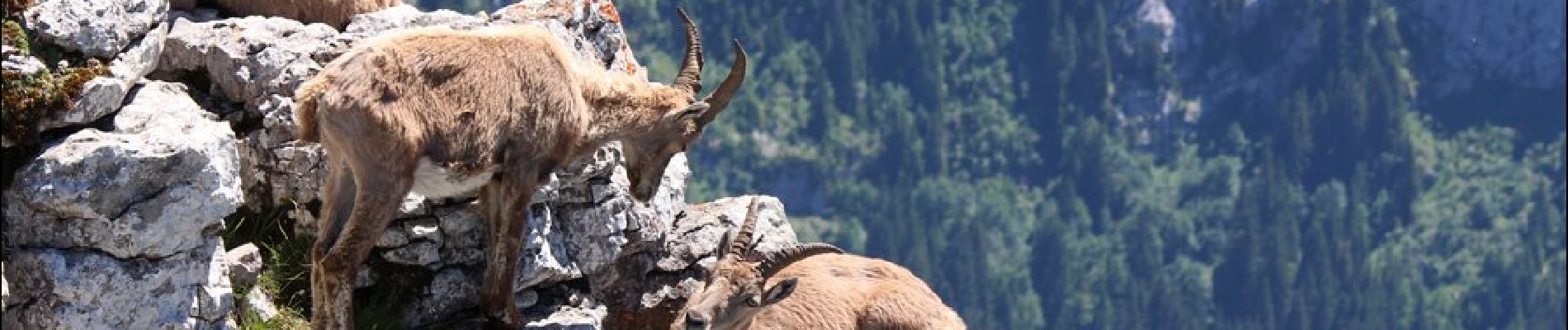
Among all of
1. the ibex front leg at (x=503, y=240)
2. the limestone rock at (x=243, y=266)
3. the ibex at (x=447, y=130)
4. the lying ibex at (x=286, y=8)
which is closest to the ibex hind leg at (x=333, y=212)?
the ibex at (x=447, y=130)

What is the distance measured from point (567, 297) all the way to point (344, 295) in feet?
10.4

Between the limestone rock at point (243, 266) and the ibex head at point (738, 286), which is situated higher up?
the ibex head at point (738, 286)

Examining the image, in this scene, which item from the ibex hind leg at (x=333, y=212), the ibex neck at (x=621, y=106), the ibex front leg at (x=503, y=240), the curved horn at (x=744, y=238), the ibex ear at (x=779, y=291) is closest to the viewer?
the ibex hind leg at (x=333, y=212)

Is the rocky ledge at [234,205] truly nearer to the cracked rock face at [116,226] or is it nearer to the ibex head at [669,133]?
the cracked rock face at [116,226]

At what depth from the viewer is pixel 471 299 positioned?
21109 mm

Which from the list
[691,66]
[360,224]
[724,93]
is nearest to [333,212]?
[360,224]

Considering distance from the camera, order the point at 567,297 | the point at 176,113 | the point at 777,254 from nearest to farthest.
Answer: the point at 176,113 < the point at 777,254 < the point at 567,297

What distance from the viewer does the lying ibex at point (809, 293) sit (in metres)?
20.0

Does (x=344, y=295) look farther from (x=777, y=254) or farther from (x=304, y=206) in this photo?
(x=777, y=254)

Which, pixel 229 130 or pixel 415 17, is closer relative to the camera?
pixel 229 130

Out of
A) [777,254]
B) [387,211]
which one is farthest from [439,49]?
[777,254]

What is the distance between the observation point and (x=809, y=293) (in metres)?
20.8

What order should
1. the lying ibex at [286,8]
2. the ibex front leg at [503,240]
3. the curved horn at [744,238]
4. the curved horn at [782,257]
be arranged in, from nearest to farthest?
the ibex front leg at [503,240] < the curved horn at [744,238] < the curved horn at [782,257] < the lying ibex at [286,8]

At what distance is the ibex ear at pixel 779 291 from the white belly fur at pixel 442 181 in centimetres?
238
